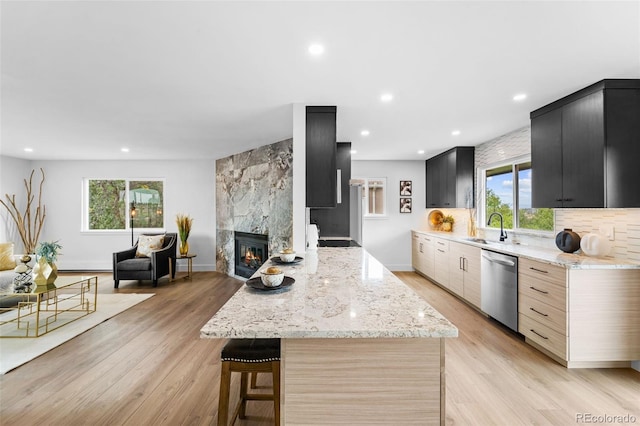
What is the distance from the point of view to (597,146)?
8.13ft

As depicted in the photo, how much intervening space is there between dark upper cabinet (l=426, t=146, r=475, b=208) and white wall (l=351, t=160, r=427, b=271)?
0.69 meters

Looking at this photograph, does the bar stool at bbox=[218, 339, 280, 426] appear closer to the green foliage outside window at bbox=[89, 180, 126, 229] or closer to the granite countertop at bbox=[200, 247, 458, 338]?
the granite countertop at bbox=[200, 247, 458, 338]

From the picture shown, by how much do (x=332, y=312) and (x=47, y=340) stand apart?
11.1 ft

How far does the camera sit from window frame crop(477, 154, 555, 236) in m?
3.85

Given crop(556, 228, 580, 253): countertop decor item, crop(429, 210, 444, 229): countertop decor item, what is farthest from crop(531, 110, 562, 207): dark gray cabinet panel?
crop(429, 210, 444, 229): countertop decor item

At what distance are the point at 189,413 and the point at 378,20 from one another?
8.81 feet

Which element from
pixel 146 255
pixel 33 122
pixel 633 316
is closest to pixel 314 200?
pixel 633 316

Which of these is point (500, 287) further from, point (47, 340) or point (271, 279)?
point (47, 340)

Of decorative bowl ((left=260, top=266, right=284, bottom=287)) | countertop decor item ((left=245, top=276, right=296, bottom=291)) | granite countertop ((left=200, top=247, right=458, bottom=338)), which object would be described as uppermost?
decorative bowl ((left=260, top=266, right=284, bottom=287))

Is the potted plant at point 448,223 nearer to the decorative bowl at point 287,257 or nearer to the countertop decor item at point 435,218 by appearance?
the countertop decor item at point 435,218

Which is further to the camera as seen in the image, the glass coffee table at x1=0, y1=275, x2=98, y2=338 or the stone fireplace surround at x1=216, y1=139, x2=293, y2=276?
the stone fireplace surround at x1=216, y1=139, x2=293, y2=276

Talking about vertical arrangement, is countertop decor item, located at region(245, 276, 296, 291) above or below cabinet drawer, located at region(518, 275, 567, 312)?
above

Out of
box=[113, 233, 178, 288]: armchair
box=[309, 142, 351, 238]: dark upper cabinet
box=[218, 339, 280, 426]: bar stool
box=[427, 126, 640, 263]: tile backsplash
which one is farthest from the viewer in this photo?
box=[113, 233, 178, 288]: armchair

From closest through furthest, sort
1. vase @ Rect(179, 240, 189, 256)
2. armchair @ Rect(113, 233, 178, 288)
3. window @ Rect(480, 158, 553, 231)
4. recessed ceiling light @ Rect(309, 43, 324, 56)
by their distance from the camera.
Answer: recessed ceiling light @ Rect(309, 43, 324, 56) → window @ Rect(480, 158, 553, 231) → armchair @ Rect(113, 233, 178, 288) → vase @ Rect(179, 240, 189, 256)
